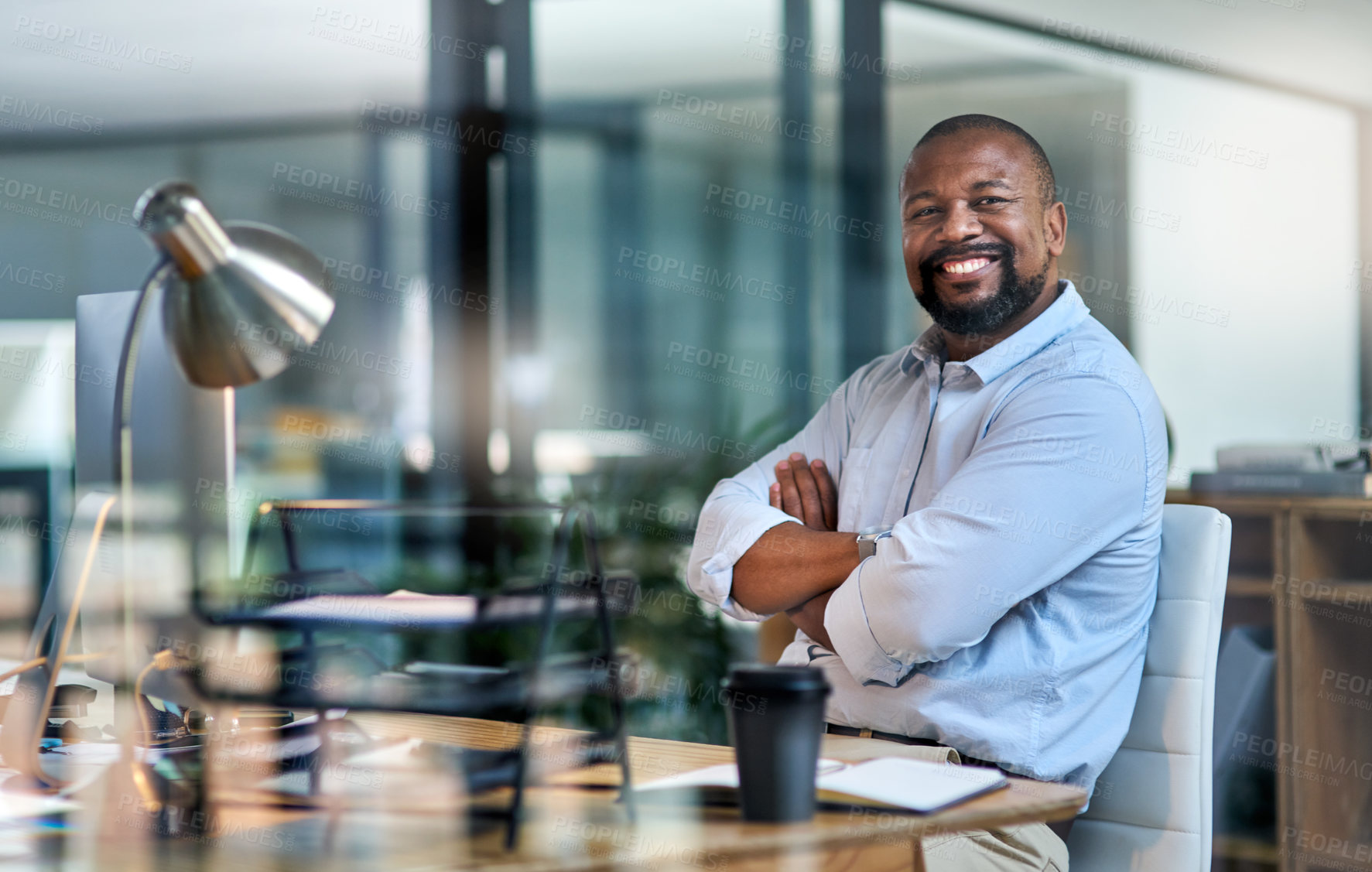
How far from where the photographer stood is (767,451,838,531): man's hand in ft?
6.75

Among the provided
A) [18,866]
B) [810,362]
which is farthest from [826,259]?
[18,866]

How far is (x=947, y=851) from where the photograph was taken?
1.47 m

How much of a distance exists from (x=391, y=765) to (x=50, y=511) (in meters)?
0.97

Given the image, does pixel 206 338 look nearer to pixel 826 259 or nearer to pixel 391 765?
pixel 391 765

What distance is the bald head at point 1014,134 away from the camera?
77.8 inches

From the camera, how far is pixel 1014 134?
1.98 meters

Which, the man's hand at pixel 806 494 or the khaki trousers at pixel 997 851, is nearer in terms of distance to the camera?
the khaki trousers at pixel 997 851

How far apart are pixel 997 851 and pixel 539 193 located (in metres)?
3.15
